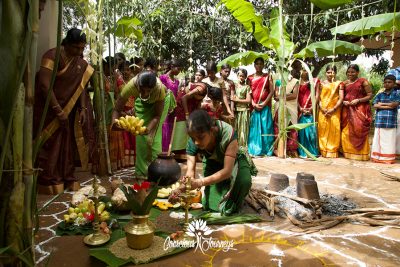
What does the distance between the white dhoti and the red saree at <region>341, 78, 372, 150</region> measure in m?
0.25

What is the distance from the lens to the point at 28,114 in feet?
3.50

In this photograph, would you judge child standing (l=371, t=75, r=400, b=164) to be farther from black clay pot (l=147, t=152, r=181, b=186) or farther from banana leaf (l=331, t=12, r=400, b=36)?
black clay pot (l=147, t=152, r=181, b=186)

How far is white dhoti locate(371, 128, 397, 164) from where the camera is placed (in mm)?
6504

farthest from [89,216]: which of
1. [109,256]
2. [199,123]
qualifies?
[199,123]

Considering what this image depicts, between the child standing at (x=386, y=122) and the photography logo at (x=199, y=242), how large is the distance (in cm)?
522

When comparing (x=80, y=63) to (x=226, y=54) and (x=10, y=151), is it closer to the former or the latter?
(x=10, y=151)

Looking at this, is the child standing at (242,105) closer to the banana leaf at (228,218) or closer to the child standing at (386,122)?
the child standing at (386,122)


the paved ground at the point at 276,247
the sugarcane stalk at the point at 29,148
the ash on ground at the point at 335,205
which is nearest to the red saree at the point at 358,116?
the paved ground at the point at 276,247

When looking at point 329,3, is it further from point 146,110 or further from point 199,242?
point 199,242

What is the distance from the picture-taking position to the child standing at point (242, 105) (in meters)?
7.08

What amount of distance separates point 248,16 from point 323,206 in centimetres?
404

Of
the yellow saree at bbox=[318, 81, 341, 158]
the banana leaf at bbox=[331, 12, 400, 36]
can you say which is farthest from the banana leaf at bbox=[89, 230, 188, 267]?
the yellow saree at bbox=[318, 81, 341, 158]

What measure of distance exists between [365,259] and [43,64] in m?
3.72

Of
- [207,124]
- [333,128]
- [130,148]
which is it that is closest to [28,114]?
[207,124]
